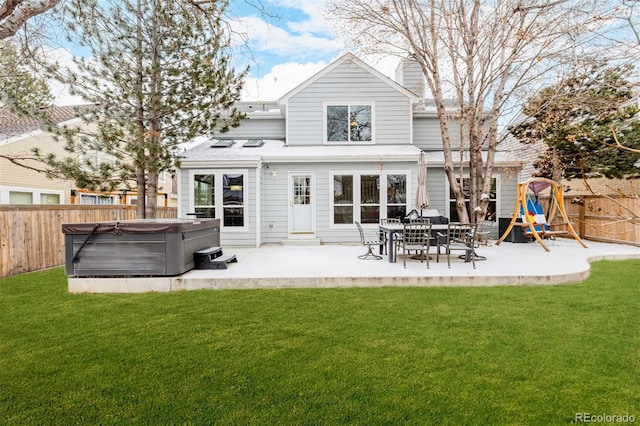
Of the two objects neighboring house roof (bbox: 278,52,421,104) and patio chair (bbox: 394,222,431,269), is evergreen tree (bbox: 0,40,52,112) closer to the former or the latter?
patio chair (bbox: 394,222,431,269)

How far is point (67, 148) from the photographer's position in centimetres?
762

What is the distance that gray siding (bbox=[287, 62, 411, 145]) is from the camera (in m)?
12.1

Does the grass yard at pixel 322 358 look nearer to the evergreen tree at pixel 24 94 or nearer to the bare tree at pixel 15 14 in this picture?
the bare tree at pixel 15 14

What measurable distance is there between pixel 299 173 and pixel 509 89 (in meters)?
7.02

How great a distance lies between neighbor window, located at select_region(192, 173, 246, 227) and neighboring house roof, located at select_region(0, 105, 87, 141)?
3.58 metres

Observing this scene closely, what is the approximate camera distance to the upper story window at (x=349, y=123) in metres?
12.1

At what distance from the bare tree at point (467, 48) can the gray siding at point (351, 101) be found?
1221 mm

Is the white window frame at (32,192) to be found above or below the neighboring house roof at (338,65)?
below

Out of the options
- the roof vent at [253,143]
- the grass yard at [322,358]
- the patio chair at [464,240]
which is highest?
the roof vent at [253,143]

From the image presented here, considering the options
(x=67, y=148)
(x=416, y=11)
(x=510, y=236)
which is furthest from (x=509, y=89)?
(x=67, y=148)

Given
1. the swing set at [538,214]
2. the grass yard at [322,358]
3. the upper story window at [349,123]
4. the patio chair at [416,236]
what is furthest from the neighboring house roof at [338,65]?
the grass yard at [322,358]

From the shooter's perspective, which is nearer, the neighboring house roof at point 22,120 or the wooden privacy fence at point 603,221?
the neighboring house roof at point 22,120

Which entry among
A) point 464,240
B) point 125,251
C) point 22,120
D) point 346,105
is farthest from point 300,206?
point 22,120

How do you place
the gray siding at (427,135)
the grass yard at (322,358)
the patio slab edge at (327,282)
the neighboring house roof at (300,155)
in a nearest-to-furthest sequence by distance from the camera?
the grass yard at (322,358)
the patio slab edge at (327,282)
the neighboring house roof at (300,155)
the gray siding at (427,135)
